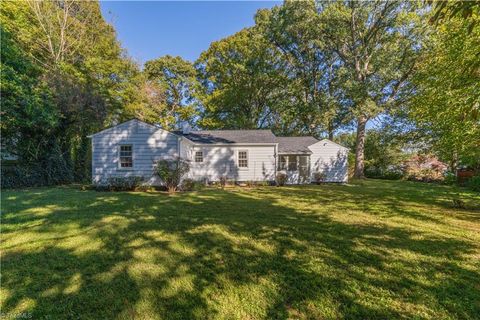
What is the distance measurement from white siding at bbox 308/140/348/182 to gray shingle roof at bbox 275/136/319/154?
0.70 meters

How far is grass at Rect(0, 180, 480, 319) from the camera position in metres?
2.55

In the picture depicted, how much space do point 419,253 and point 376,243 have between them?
2.19ft

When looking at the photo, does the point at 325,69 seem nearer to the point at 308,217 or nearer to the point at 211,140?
the point at 211,140

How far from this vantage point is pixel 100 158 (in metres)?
12.1

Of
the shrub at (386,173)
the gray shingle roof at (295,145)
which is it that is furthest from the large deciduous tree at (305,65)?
the shrub at (386,173)

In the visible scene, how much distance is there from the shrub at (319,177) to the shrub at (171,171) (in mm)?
9820

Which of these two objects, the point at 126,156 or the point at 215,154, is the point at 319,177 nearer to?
the point at 215,154

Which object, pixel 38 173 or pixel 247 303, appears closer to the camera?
pixel 247 303

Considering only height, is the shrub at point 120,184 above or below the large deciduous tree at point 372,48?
below

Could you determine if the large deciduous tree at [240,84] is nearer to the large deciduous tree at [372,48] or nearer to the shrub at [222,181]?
the large deciduous tree at [372,48]

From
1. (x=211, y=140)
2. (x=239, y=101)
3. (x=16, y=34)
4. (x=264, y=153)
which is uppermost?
(x=16, y=34)

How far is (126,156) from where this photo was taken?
40.1ft

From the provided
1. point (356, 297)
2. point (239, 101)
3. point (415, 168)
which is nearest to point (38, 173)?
point (356, 297)

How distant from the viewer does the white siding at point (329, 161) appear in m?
17.0
